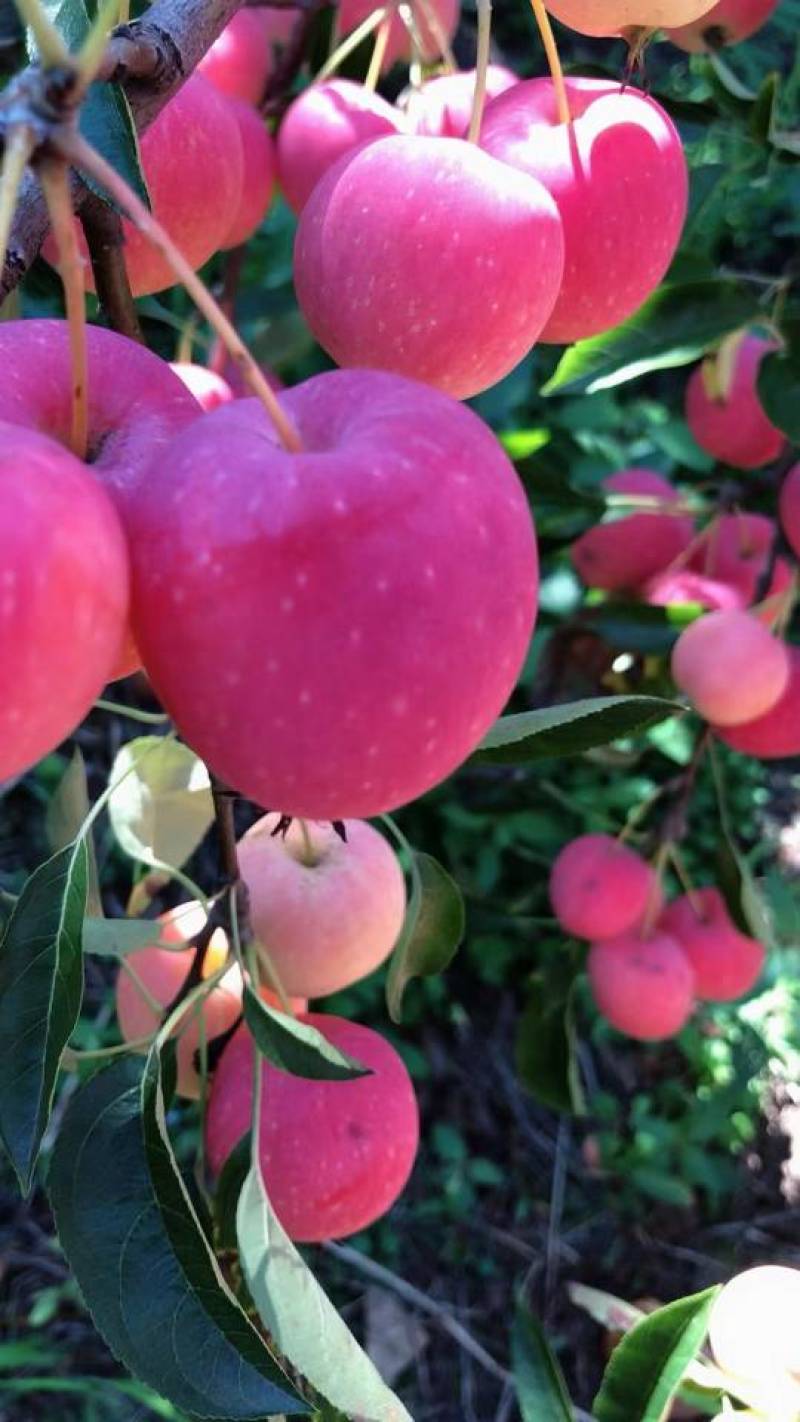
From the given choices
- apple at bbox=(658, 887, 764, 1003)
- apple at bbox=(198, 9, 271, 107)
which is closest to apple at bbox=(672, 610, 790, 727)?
apple at bbox=(658, 887, 764, 1003)

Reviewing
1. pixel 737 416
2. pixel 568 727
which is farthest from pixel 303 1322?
pixel 737 416

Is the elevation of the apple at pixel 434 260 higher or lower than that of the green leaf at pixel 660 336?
higher

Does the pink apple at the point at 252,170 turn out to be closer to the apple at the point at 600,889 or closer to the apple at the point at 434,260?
the apple at the point at 434,260

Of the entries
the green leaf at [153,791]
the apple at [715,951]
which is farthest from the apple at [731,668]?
the green leaf at [153,791]

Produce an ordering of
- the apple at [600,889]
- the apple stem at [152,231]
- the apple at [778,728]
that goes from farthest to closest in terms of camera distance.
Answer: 1. the apple at [600,889]
2. the apple at [778,728]
3. the apple stem at [152,231]

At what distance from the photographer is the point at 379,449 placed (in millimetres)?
375

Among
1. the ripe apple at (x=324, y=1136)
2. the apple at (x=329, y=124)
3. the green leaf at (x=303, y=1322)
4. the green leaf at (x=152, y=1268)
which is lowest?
the ripe apple at (x=324, y=1136)

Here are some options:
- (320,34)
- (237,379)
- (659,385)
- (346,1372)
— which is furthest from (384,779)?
(659,385)

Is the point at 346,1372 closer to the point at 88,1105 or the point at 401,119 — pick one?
the point at 88,1105

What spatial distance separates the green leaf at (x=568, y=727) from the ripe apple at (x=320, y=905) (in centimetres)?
18

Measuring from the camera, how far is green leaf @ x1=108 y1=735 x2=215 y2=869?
0.85 m

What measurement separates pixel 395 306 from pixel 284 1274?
0.43 meters

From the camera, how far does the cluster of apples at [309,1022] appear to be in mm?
747

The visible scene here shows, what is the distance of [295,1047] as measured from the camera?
61 cm
